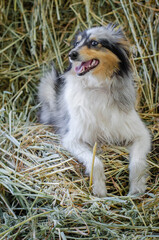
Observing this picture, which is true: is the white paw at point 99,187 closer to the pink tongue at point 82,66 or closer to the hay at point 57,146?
the hay at point 57,146

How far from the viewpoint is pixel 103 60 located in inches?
105

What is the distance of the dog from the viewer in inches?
106

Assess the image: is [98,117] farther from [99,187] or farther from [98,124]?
[99,187]

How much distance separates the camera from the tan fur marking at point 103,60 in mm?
2646

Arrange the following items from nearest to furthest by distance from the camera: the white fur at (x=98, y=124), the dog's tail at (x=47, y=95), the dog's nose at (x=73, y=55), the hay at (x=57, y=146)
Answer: the hay at (x=57, y=146) < the dog's nose at (x=73, y=55) < the white fur at (x=98, y=124) < the dog's tail at (x=47, y=95)

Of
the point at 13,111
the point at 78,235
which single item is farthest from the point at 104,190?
the point at 13,111

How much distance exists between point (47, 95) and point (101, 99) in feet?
3.42

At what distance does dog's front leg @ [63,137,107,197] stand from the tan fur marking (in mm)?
620

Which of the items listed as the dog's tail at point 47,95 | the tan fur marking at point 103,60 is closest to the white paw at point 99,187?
the tan fur marking at point 103,60

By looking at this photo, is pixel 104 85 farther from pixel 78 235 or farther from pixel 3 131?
pixel 78 235

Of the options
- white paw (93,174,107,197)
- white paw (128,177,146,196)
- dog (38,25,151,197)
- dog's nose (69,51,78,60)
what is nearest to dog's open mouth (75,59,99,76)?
dog (38,25,151,197)

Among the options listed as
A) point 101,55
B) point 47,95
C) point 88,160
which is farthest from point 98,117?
point 47,95

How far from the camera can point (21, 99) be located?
12.7 feet

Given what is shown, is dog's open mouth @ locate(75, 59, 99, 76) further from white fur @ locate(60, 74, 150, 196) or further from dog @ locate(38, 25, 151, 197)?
white fur @ locate(60, 74, 150, 196)
